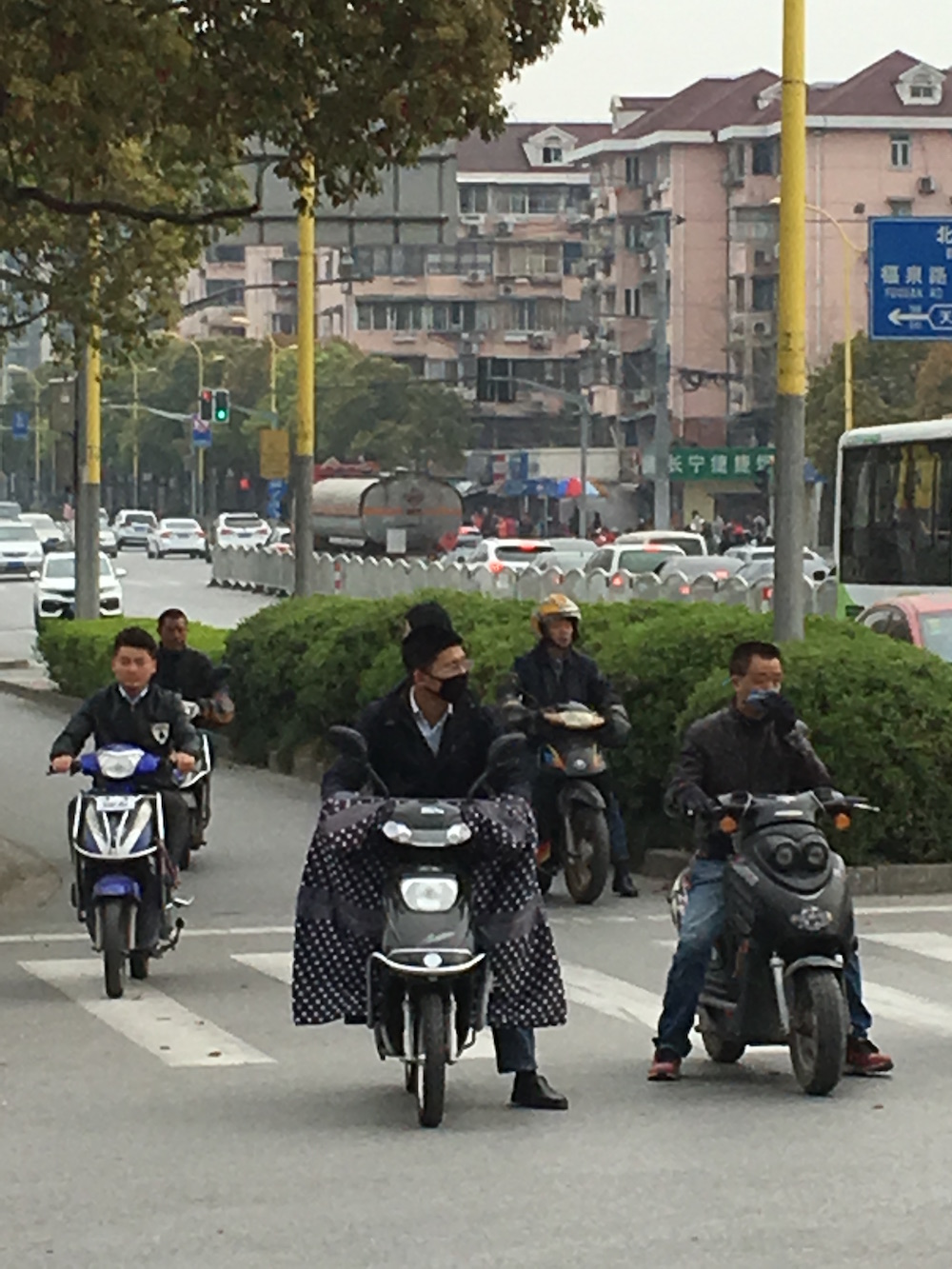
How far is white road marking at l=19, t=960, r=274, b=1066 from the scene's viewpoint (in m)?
12.1

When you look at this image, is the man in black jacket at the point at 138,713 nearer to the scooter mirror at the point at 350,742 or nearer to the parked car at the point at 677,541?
the scooter mirror at the point at 350,742

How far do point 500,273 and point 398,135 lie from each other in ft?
482

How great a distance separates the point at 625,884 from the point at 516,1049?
7.62 m

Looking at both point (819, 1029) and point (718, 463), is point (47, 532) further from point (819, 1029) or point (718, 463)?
point (819, 1029)

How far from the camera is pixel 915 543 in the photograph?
36.8m

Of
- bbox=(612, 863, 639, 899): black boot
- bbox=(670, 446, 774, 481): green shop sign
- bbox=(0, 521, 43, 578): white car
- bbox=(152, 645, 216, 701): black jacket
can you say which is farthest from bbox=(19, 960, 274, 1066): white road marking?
bbox=(670, 446, 774, 481): green shop sign

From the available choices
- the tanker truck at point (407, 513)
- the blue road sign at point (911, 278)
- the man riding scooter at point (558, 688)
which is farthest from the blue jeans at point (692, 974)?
the tanker truck at point (407, 513)

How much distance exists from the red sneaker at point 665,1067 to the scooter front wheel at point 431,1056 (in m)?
1.27

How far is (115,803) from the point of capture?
45.9ft

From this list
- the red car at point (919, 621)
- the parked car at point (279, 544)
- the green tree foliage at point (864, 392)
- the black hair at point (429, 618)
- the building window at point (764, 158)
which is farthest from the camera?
the building window at point (764, 158)

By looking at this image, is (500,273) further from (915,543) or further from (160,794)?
(160,794)

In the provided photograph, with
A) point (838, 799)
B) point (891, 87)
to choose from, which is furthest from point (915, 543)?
point (891, 87)

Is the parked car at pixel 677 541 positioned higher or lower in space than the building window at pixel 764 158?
lower

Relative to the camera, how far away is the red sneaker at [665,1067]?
11156 mm
